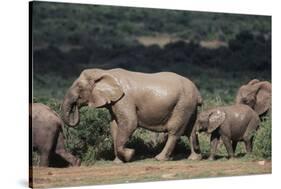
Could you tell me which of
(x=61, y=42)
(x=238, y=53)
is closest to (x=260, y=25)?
(x=238, y=53)

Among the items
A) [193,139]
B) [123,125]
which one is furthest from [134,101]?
[193,139]

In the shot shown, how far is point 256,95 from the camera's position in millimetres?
9641

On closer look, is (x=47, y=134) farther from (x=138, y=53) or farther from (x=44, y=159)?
(x=138, y=53)

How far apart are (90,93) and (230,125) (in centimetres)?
171

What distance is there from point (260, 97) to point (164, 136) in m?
1.38

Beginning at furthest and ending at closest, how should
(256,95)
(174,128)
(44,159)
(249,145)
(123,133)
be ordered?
1. (256,95)
2. (249,145)
3. (174,128)
4. (123,133)
5. (44,159)

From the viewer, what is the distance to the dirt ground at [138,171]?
8359mm

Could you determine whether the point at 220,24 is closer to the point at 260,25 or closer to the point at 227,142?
the point at 260,25

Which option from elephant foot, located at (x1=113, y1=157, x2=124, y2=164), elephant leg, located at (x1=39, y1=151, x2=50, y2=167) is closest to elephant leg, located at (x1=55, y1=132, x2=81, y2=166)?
elephant leg, located at (x1=39, y1=151, x2=50, y2=167)

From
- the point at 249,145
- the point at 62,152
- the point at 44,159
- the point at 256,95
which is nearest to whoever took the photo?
the point at 44,159

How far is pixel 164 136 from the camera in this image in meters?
8.99

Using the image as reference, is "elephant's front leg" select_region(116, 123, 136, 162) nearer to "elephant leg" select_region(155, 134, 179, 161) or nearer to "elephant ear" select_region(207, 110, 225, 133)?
"elephant leg" select_region(155, 134, 179, 161)

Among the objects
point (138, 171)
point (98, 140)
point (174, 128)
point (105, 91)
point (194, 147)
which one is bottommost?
point (138, 171)

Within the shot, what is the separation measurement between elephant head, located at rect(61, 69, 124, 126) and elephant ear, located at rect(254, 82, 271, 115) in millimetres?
1853
